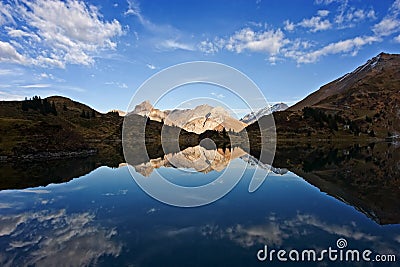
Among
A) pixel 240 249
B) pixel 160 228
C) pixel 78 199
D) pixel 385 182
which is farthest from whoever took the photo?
pixel 385 182

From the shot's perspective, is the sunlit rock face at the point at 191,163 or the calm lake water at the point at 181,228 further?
the sunlit rock face at the point at 191,163

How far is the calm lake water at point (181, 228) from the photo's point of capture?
1736 centimetres

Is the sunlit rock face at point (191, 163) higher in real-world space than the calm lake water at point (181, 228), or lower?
higher

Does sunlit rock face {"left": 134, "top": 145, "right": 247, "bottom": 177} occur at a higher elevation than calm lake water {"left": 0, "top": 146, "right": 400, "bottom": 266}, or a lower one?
higher

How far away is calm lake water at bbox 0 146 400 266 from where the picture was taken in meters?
17.4

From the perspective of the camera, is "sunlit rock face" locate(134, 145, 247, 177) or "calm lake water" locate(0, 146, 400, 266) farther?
"sunlit rock face" locate(134, 145, 247, 177)

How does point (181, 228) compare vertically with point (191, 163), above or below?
below

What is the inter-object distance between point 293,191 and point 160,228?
73.5 feet

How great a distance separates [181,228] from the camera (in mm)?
22781

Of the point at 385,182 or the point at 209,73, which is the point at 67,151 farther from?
the point at 385,182

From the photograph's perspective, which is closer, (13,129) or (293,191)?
(293,191)

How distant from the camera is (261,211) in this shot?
27766 mm

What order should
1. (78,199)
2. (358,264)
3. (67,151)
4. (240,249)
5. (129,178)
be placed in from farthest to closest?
1. (67,151)
2. (129,178)
3. (78,199)
4. (240,249)
5. (358,264)

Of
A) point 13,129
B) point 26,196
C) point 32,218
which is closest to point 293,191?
point 32,218
